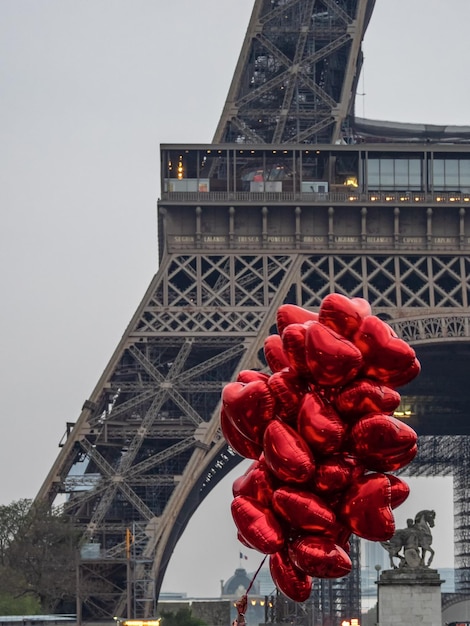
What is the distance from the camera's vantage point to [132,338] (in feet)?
226

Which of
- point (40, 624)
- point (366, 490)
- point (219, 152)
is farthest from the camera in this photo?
point (219, 152)

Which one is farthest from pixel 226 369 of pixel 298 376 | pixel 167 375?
pixel 298 376

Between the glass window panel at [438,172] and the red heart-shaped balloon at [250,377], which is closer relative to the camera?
the red heart-shaped balloon at [250,377]

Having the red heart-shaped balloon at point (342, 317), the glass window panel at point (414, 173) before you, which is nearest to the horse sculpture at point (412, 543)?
the red heart-shaped balloon at point (342, 317)

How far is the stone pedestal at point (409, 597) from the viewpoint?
42.7 m

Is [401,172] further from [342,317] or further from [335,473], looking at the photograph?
[335,473]

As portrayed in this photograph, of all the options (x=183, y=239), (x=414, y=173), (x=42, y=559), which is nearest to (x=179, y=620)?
(x=42, y=559)

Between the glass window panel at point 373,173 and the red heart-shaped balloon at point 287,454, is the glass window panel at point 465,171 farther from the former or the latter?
the red heart-shaped balloon at point 287,454

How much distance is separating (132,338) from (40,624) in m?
14.8

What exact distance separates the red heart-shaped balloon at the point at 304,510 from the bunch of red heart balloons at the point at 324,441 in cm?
1

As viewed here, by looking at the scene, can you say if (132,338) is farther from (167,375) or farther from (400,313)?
(400,313)

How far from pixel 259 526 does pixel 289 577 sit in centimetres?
83

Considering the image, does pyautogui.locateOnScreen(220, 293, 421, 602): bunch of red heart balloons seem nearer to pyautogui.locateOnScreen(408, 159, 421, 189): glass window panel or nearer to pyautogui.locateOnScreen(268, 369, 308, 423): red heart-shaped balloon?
A: pyautogui.locateOnScreen(268, 369, 308, 423): red heart-shaped balloon

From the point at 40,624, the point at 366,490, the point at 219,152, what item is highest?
the point at 219,152
